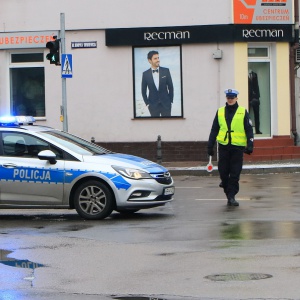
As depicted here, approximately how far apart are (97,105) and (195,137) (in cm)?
305

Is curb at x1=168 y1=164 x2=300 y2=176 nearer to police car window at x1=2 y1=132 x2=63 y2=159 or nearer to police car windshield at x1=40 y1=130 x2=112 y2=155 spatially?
police car windshield at x1=40 y1=130 x2=112 y2=155

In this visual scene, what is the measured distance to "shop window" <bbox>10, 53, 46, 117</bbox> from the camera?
95.3 feet

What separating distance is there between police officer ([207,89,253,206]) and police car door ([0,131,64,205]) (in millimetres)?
2948

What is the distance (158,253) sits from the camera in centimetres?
1070

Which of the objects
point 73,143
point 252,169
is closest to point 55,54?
point 252,169

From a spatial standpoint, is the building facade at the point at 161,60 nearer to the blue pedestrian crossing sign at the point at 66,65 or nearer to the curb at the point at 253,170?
the curb at the point at 253,170

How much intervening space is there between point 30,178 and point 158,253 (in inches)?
165

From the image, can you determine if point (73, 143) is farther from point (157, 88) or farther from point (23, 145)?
point (157, 88)

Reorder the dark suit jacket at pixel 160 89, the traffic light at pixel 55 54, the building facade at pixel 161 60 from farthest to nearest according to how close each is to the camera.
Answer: the dark suit jacket at pixel 160 89 < the building facade at pixel 161 60 < the traffic light at pixel 55 54

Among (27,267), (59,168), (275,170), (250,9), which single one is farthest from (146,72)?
(27,267)

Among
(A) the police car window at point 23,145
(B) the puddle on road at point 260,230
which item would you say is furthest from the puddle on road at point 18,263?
(A) the police car window at point 23,145

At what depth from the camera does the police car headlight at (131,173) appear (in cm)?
1416

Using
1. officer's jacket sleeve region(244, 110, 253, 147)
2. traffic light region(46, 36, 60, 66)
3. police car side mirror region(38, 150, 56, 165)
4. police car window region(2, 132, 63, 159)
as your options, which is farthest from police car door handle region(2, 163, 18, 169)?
traffic light region(46, 36, 60, 66)

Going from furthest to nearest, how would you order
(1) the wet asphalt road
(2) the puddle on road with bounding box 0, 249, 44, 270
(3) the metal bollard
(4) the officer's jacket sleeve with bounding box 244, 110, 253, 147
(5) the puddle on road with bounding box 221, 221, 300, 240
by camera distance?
(3) the metal bollard < (4) the officer's jacket sleeve with bounding box 244, 110, 253, 147 < (5) the puddle on road with bounding box 221, 221, 300, 240 < (2) the puddle on road with bounding box 0, 249, 44, 270 < (1) the wet asphalt road
